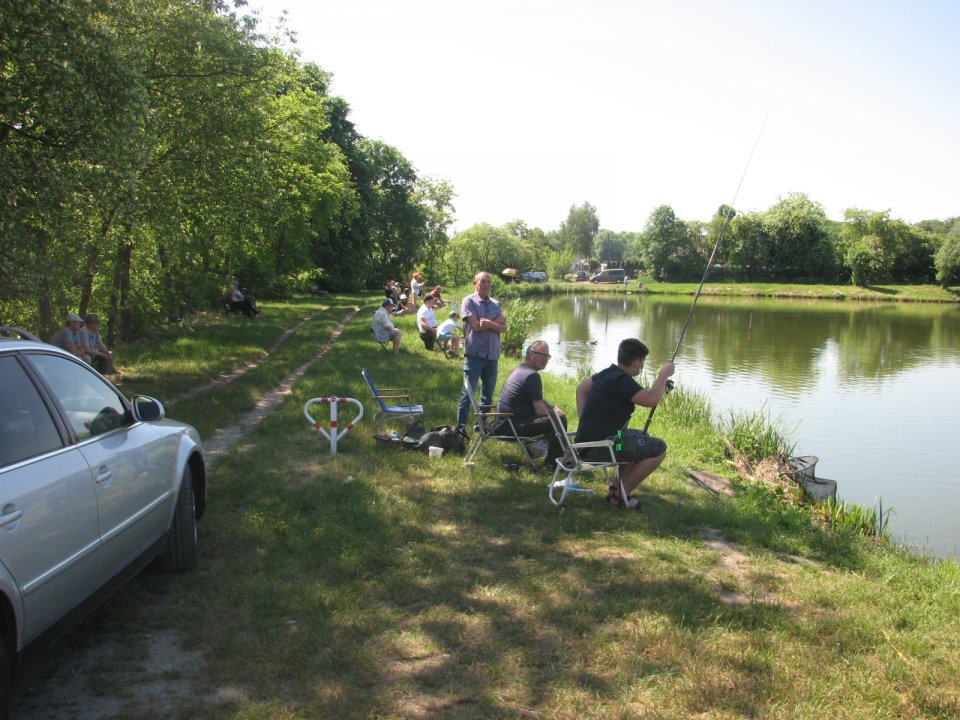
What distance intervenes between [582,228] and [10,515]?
13806cm

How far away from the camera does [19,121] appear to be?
26.8 ft

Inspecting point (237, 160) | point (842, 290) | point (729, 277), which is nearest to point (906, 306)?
point (842, 290)

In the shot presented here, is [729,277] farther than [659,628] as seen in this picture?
Yes

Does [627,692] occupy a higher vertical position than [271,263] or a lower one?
lower

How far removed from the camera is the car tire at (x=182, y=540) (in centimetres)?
445

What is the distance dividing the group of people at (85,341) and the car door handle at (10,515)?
8249 millimetres

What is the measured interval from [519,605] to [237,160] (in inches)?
474

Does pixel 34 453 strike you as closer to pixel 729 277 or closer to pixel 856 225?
pixel 729 277

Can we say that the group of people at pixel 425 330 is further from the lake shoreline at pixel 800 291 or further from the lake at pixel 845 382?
the lake shoreline at pixel 800 291

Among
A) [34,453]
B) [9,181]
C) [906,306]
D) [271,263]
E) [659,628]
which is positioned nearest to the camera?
[34,453]

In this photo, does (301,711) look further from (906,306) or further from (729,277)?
(729,277)

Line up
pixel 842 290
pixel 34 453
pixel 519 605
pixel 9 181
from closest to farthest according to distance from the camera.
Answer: pixel 34 453, pixel 519 605, pixel 9 181, pixel 842 290

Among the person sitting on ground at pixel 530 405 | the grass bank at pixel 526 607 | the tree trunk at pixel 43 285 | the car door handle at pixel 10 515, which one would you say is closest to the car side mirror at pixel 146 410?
the grass bank at pixel 526 607

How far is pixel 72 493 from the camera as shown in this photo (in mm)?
3123
